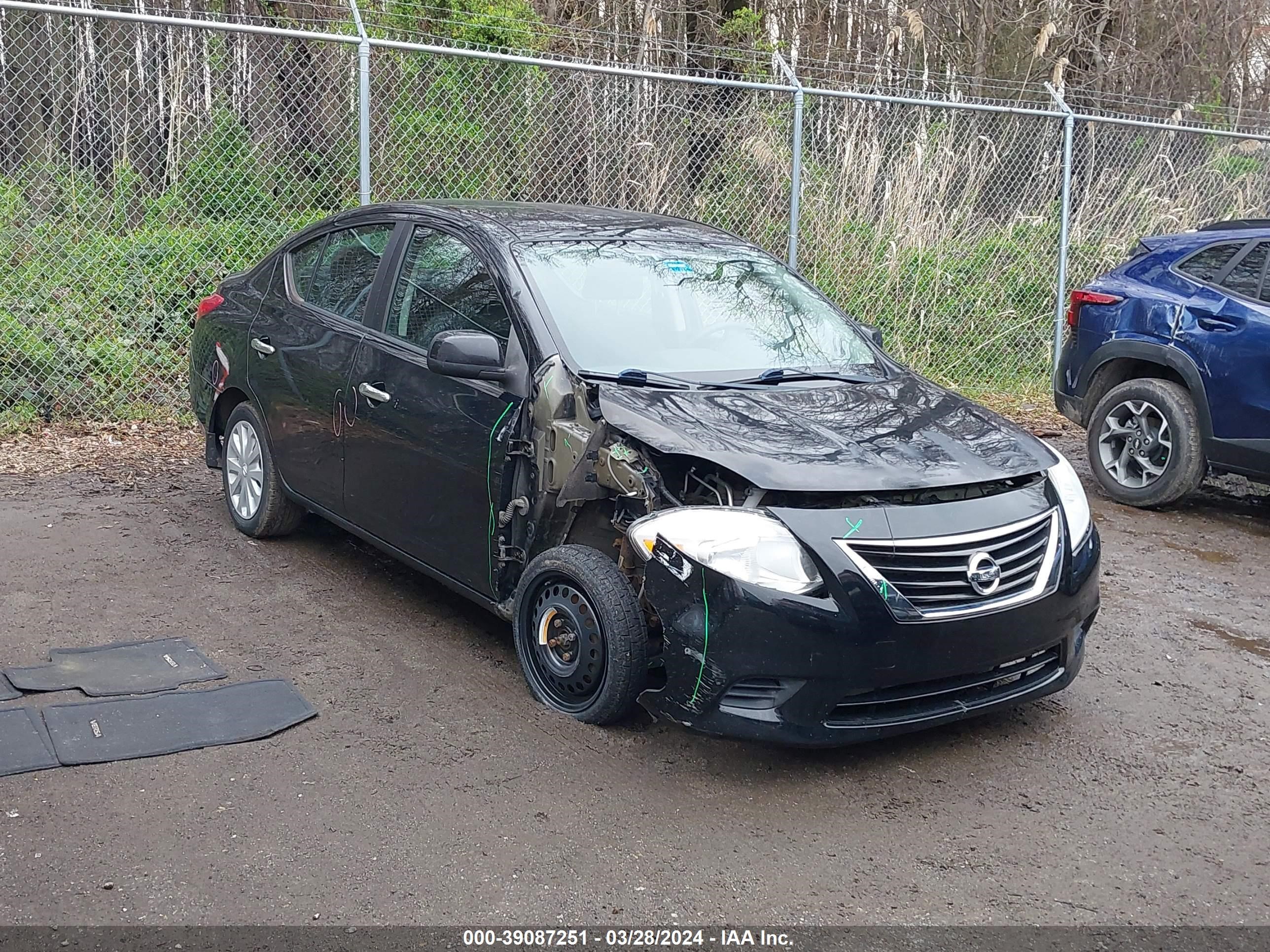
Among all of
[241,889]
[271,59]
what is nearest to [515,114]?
[271,59]

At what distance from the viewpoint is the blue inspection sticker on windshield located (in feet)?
16.3

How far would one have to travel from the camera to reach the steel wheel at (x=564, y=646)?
3.97 m

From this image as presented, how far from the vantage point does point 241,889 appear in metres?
3.12

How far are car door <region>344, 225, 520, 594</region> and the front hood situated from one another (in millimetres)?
596

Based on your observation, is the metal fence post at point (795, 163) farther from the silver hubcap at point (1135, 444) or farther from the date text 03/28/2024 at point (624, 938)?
the date text 03/28/2024 at point (624, 938)

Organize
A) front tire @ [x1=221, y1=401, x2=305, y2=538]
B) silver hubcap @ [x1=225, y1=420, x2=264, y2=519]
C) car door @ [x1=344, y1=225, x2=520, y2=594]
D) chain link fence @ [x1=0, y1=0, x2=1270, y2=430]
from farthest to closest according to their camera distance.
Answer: chain link fence @ [x1=0, y1=0, x2=1270, y2=430], silver hubcap @ [x1=225, y1=420, x2=264, y2=519], front tire @ [x1=221, y1=401, x2=305, y2=538], car door @ [x1=344, y1=225, x2=520, y2=594]

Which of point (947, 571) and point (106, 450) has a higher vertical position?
point (947, 571)

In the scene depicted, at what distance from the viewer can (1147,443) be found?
7.44m

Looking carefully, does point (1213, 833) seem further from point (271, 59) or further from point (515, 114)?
point (271, 59)

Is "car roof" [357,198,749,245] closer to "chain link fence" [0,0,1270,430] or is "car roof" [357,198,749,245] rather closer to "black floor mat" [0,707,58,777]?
"black floor mat" [0,707,58,777]

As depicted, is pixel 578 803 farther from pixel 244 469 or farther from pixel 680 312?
pixel 244 469

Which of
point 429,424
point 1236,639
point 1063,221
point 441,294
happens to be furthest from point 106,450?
point 1063,221

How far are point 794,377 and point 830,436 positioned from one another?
64cm

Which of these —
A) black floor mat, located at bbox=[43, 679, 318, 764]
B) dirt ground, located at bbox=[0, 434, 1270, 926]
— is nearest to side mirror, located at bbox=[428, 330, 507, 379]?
dirt ground, located at bbox=[0, 434, 1270, 926]
